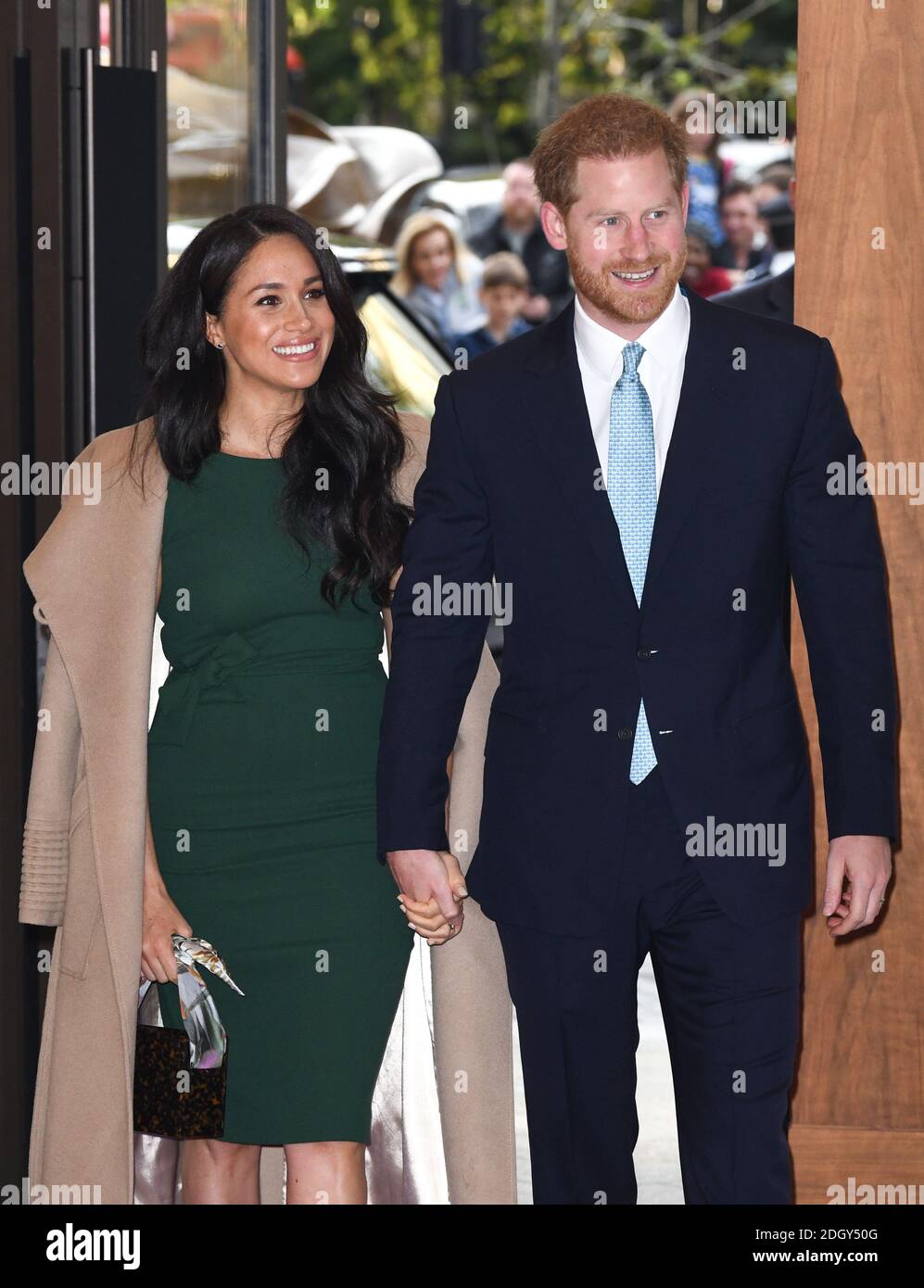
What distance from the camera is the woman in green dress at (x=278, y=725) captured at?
3.69 m

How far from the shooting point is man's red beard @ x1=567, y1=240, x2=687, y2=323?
3.31 meters

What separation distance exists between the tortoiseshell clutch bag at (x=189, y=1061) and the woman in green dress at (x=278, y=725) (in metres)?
0.04

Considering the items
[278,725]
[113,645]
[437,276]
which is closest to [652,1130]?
[278,725]

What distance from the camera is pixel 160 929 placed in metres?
3.74

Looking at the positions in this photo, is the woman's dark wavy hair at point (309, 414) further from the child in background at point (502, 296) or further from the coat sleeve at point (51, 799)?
the child in background at point (502, 296)

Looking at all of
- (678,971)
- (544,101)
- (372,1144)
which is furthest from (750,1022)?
(544,101)

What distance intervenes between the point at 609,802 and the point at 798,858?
0.34m

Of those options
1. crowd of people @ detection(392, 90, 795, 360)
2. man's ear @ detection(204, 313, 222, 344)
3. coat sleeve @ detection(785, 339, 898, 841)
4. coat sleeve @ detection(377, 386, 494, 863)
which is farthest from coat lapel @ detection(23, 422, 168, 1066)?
crowd of people @ detection(392, 90, 795, 360)

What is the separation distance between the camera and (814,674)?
3.44m

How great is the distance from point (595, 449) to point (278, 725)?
763 mm

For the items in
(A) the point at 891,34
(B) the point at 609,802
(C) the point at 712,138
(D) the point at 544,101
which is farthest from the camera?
(D) the point at 544,101

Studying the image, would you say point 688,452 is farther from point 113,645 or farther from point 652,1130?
point 652,1130

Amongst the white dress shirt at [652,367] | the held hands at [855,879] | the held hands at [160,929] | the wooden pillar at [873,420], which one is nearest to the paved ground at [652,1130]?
the wooden pillar at [873,420]

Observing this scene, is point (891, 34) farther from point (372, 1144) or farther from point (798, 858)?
point (372, 1144)
